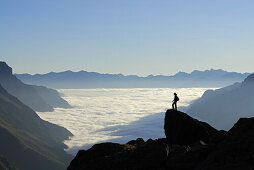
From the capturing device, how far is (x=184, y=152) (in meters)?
33.3

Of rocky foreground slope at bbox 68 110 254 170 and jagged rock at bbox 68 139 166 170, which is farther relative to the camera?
jagged rock at bbox 68 139 166 170

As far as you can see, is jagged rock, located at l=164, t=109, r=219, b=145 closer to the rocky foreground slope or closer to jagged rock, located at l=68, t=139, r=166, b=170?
the rocky foreground slope

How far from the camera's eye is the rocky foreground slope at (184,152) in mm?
27609

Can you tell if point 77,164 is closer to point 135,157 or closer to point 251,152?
point 135,157

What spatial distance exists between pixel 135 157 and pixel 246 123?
40.5ft

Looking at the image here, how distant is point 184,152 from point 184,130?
27.4 ft

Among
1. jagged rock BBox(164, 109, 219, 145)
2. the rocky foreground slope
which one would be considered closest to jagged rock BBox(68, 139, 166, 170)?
the rocky foreground slope

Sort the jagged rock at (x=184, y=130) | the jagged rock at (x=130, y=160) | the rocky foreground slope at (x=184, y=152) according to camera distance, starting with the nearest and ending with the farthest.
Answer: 1. the rocky foreground slope at (x=184, y=152)
2. the jagged rock at (x=130, y=160)
3. the jagged rock at (x=184, y=130)

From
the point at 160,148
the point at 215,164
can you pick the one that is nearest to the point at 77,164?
the point at 160,148

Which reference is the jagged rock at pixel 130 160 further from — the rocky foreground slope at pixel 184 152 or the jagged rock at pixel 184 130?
the jagged rock at pixel 184 130

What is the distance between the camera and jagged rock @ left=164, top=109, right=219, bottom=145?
4119 centimetres

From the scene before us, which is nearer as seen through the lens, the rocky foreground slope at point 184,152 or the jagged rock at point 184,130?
the rocky foreground slope at point 184,152

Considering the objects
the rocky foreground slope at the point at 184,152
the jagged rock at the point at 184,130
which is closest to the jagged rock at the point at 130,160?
the rocky foreground slope at the point at 184,152

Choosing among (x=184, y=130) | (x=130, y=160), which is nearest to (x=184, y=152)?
(x=130, y=160)
